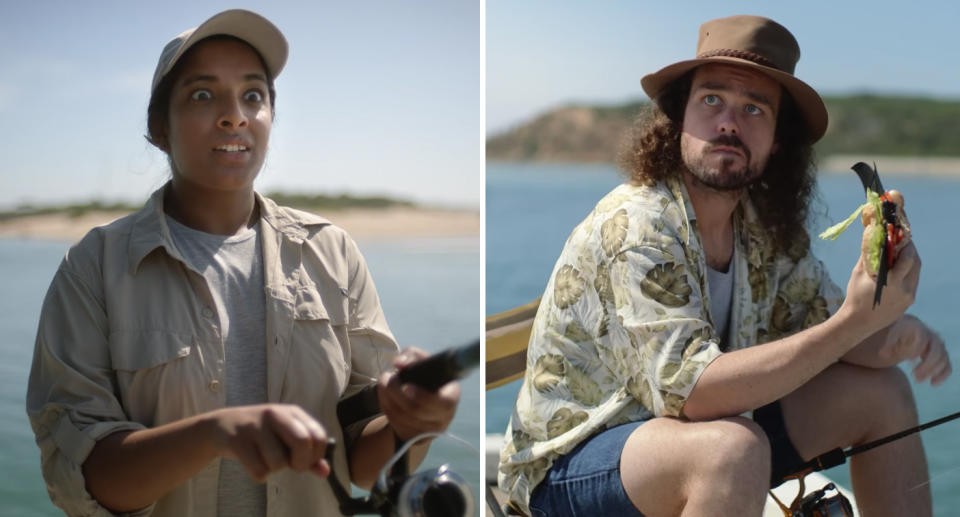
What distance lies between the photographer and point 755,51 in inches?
90.0

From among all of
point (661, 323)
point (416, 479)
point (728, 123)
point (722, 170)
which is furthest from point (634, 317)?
point (416, 479)

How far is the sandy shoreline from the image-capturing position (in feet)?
6.09

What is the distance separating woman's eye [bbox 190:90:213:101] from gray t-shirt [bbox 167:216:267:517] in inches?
8.1

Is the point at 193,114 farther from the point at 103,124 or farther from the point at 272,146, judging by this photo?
the point at 103,124

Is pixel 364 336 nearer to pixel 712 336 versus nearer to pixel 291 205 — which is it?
pixel 291 205

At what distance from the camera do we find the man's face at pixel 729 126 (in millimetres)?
2291

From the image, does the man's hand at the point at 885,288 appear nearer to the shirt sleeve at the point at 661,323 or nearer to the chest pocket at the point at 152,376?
the shirt sleeve at the point at 661,323

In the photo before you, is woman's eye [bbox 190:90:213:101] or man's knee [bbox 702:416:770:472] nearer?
woman's eye [bbox 190:90:213:101]

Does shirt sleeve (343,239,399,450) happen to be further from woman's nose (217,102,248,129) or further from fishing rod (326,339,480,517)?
woman's nose (217,102,248,129)

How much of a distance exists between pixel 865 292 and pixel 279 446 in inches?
45.1

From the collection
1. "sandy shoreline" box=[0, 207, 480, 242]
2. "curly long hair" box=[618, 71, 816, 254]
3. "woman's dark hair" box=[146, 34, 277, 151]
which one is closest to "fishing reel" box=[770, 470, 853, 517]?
"curly long hair" box=[618, 71, 816, 254]

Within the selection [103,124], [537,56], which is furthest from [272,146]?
[537,56]

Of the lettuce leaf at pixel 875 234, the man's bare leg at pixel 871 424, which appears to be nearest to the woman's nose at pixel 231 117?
the lettuce leaf at pixel 875 234

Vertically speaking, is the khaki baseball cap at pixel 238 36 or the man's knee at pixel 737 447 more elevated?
the khaki baseball cap at pixel 238 36
